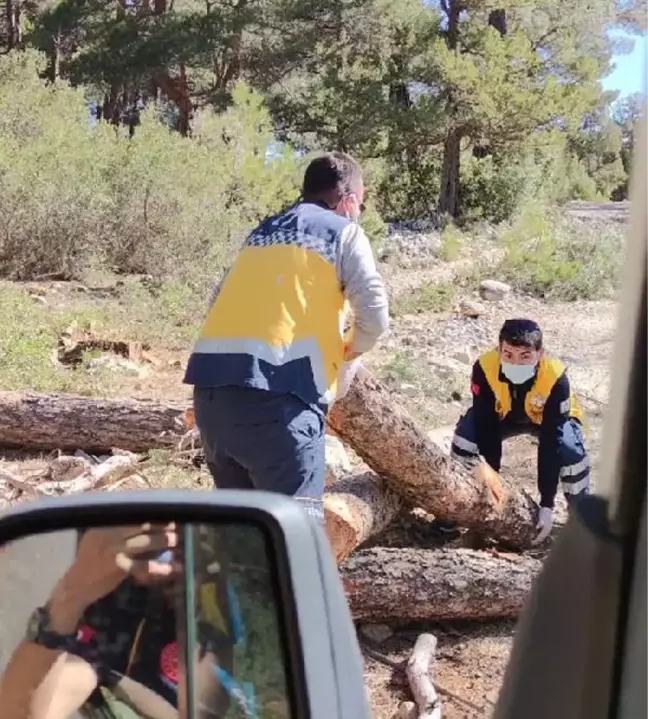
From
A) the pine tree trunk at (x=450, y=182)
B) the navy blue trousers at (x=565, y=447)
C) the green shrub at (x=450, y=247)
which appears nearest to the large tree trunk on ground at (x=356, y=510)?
the navy blue trousers at (x=565, y=447)

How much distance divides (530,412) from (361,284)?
173cm

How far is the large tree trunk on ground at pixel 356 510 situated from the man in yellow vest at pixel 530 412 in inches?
15.8

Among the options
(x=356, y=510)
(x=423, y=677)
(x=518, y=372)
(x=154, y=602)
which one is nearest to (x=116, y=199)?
(x=518, y=372)

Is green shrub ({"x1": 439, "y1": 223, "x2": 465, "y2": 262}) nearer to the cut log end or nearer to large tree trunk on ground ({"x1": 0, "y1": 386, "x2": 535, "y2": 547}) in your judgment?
large tree trunk on ground ({"x1": 0, "y1": 386, "x2": 535, "y2": 547})

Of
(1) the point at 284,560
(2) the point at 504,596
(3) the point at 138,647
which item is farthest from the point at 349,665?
(2) the point at 504,596

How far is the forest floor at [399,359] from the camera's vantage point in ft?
12.5

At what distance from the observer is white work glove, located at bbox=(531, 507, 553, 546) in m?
4.48

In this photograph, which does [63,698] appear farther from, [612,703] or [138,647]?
[612,703]

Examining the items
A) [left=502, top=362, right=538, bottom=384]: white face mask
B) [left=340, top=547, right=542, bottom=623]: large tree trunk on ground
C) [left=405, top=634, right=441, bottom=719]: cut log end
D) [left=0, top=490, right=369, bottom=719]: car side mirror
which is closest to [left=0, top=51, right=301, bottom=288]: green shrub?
[left=502, top=362, right=538, bottom=384]: white face mask

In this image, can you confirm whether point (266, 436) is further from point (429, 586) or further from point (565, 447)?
Answer: point (565, 447)

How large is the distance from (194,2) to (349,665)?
18064mm

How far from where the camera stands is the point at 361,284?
9.68 feet

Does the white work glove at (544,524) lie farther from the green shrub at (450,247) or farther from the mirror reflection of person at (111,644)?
the green shrub at (450,247)

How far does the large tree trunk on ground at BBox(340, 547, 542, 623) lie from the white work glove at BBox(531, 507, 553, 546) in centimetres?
52
